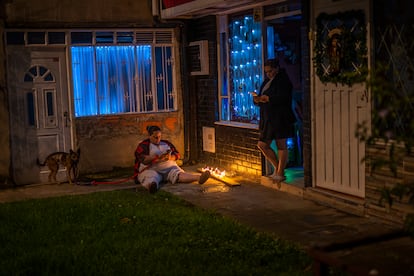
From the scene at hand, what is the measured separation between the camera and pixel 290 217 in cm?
824

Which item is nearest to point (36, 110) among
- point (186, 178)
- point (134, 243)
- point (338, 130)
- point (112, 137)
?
point (112, 137)

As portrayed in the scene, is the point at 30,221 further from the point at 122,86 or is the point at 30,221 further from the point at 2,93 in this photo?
the point at 122,86

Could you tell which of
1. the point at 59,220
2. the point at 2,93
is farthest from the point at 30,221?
the point at 2,93

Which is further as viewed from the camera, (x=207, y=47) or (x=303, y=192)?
(x=207, y=47)

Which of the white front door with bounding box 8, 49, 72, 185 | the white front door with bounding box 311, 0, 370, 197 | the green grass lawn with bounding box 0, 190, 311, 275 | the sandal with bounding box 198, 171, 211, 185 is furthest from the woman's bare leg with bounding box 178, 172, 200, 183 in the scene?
the white front door with bounding box 311, 0, 370, 197

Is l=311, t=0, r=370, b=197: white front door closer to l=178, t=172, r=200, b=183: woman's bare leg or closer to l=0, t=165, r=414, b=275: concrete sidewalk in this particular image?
l=0, t=165, r=414, b=275: concrete sidewalk

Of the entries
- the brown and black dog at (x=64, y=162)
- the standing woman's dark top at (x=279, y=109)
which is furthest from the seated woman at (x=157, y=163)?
the standing woman's dark top at (x=279, y=109)

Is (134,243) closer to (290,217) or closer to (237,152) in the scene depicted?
(290,217)

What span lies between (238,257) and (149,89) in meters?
7.01

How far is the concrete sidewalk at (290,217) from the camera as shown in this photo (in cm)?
569

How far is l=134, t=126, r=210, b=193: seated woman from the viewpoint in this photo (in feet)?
34.6

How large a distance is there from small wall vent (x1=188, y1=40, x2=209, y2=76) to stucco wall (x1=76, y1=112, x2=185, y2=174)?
1132 millimetres

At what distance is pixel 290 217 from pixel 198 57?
5.23 meters

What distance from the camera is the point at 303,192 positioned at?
9266mm
